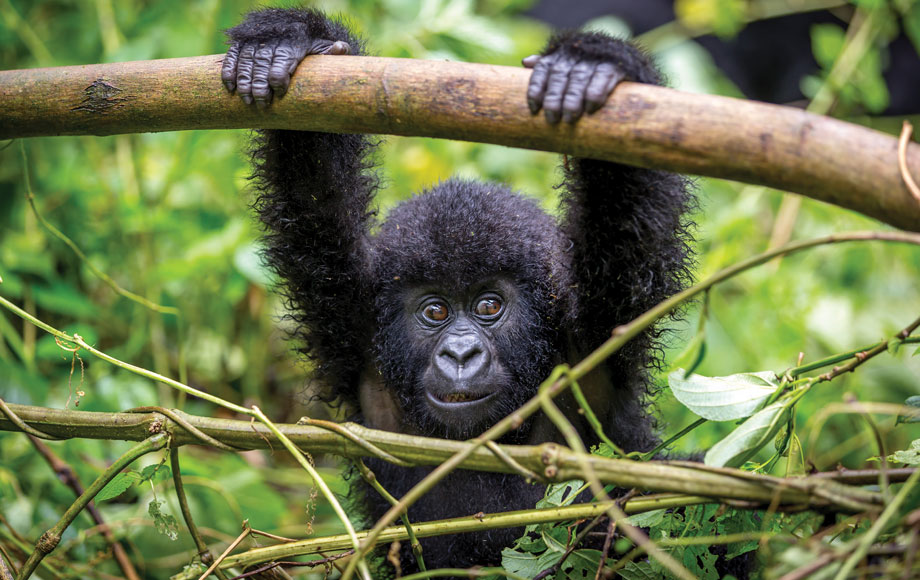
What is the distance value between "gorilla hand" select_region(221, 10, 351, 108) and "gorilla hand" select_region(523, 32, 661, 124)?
2.28ft

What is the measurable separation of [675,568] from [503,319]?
169cm

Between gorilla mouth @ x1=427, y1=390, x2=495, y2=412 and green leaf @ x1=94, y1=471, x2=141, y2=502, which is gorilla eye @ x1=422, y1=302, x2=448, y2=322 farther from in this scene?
green leaf @ x1=94, y1=471, x2=141, y2=502

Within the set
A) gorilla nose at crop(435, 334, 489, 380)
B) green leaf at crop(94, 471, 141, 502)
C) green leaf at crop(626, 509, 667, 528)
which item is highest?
gorilla nose at crop(435, 334, 489, 380)

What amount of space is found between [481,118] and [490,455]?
83cm

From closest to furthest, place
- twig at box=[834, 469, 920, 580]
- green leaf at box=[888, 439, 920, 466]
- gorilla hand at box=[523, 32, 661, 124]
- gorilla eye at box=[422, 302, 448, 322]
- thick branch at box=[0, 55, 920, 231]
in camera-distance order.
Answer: twig at box=[834, 469, 920, 580], thick branch at box=[0, 55, 920, 231], gorilla hand at box=[523, 32, 661, 124], green leaf at box=[888, 439, 920, 466], gorilla eye at box=[422, 302, 448, 322]

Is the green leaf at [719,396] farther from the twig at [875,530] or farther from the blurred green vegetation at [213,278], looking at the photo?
the blurred green vegetation at [213,278]

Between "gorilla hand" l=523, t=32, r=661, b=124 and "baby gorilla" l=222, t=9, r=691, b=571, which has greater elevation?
"gorilla hand" l=523, t=32, r=661, b=124

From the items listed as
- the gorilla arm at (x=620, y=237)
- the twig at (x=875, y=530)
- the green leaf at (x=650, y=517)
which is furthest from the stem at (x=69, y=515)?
the twig at (x=875, y=530)

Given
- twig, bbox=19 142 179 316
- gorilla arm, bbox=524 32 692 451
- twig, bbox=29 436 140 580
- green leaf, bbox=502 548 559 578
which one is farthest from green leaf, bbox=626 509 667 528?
twig, bbox=19 142 179 316

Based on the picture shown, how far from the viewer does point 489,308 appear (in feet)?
10.3

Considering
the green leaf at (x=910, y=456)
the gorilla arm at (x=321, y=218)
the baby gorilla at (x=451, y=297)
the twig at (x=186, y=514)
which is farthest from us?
the gorilla arm at (x=321, y=218)

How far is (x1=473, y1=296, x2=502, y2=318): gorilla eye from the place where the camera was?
10.3ft

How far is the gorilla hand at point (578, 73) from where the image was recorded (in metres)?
→ 1.93

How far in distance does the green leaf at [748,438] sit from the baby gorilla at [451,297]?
769 millimetres
